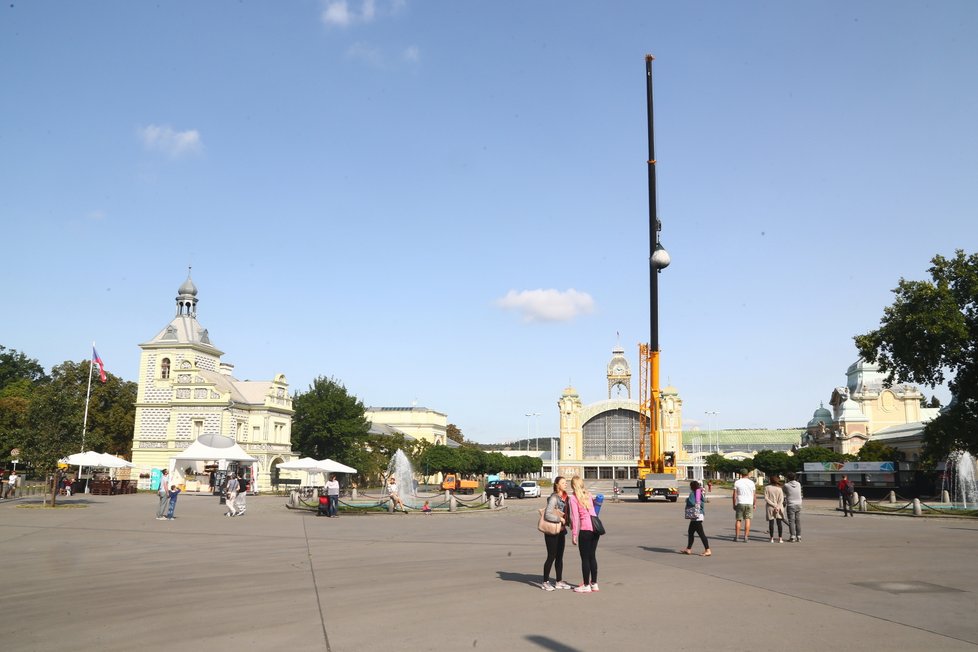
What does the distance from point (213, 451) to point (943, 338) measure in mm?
43011

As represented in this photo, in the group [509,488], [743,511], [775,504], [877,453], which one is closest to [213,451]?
[509,488]

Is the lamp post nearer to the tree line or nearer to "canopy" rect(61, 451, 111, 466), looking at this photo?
the tree line

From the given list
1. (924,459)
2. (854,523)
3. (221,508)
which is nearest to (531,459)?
(924,459)

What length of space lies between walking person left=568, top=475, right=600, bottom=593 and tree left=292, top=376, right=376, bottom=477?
57.2 m

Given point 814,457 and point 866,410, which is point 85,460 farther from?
point 866,410

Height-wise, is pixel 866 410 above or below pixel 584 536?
above

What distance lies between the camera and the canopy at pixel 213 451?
156ft

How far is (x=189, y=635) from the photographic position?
8.33 metres

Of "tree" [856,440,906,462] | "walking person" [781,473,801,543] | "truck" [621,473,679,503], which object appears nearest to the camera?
"walking person" [781,473,801,543]

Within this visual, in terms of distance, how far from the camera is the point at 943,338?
39.2 m

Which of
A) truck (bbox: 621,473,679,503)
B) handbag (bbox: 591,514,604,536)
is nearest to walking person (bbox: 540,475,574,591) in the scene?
handbag (bbox: 591,514,604,536)

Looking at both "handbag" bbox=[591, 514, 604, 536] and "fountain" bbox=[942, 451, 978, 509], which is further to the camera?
→ "fountain" bbox=[942, 451, 978, 509]

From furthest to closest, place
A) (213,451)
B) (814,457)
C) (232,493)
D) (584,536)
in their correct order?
(814,457) → (213,451) → (232,493) → (584,536)

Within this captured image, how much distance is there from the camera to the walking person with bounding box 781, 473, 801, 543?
62.8ft
